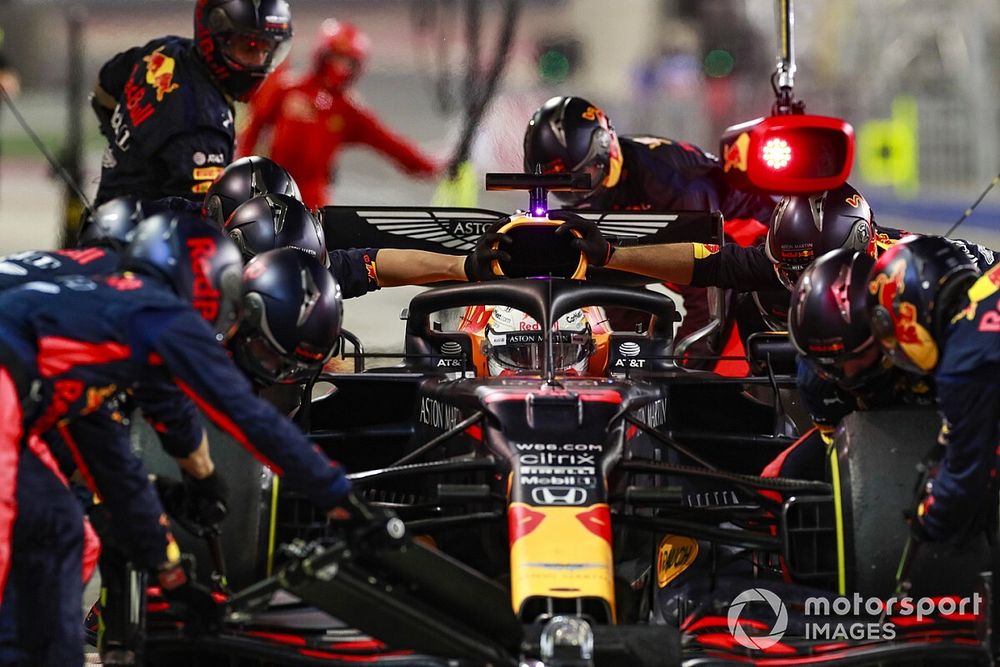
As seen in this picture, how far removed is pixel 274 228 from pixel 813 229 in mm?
1928

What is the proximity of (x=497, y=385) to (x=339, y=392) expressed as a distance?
981mm

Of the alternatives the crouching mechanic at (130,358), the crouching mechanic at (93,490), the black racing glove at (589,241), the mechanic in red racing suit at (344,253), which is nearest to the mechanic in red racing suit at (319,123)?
the mechanic in red racing suit at (344,253)

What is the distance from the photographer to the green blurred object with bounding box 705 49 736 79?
757 inches

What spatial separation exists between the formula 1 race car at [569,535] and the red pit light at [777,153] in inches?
47.9

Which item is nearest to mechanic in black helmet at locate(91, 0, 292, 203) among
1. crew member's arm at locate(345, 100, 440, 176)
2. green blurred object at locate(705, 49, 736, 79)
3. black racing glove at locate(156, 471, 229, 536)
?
black racing glove at locate(156, 471, 229, 536)

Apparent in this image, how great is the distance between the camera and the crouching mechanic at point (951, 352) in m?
3.87

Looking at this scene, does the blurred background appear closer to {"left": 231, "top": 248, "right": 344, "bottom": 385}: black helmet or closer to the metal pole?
the metal pole

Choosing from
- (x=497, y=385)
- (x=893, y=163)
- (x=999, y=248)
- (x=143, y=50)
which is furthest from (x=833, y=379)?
(x=893, y=163)

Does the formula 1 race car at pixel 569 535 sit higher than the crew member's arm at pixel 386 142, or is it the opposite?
the crew member's arm at pixel 386 142

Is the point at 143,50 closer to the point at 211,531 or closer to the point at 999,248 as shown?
the point at 211,531

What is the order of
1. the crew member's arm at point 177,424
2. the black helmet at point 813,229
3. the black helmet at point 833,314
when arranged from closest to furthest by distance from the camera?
the crew member's arm at point 177,424
the black helmet at point 833,314
the black helmet at point 813,229

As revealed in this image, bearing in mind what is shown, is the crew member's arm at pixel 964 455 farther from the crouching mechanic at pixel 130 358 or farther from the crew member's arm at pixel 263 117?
the crew member's arm at pixel 263 117

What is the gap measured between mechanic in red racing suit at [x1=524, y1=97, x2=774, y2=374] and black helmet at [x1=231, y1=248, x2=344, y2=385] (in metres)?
2.87

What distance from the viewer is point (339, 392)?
554 cm
